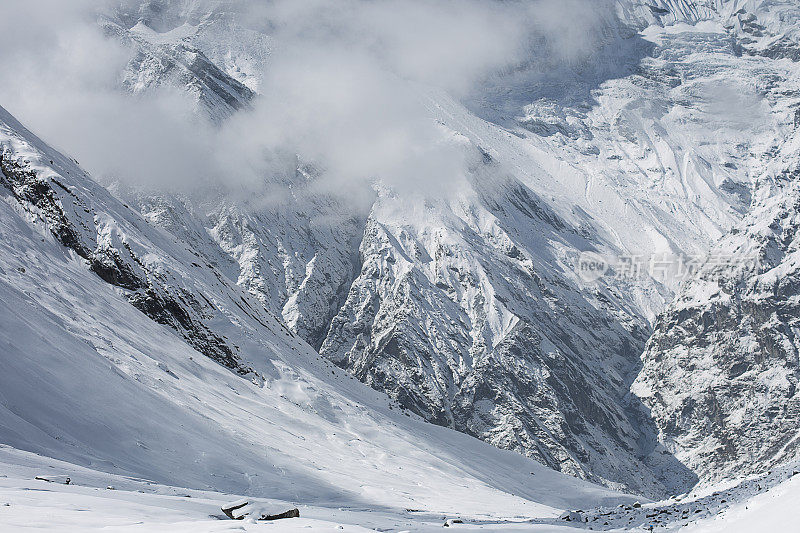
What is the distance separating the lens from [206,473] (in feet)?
164

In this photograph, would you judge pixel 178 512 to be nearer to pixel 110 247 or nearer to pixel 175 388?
pixel 175 388

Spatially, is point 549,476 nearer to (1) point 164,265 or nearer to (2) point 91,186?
(1) point 164,265

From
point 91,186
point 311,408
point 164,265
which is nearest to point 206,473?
point 311,408

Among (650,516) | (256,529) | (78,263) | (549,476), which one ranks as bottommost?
(549,476)

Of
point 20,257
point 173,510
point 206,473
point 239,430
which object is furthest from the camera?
point 20,257

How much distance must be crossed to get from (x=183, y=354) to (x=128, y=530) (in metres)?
61.2

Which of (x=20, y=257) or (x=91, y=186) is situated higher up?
(x=91, y=186)

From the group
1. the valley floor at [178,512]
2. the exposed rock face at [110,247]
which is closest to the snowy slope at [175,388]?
the exposed rock face at [110,247]

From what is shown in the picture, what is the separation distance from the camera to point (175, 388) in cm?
6550

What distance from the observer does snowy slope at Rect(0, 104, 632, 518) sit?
154 feet

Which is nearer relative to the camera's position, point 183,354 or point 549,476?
point 183,354

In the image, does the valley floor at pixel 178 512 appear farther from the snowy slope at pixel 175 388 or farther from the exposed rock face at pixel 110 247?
the exposed rock face at pixel 110 247

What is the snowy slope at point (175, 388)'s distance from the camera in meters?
47.1

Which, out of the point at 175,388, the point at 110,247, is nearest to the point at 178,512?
the point at 175,388
